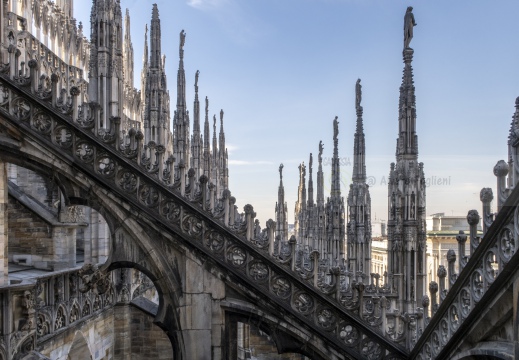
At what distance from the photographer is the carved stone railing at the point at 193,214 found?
293 inches

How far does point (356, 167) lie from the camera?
23047mm

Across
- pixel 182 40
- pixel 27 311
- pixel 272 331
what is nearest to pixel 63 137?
pixel 27 311

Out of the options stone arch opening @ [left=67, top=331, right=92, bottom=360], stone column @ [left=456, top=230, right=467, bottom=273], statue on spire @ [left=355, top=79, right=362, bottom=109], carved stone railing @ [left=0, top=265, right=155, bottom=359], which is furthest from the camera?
statue on spire @ [left=355, top=79, right=362, bottom=109]

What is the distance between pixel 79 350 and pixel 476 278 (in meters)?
9.78

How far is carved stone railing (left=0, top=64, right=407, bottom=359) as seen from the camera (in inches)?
293

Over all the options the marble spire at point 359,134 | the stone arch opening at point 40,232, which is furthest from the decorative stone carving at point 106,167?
the marble spire at point 359,134

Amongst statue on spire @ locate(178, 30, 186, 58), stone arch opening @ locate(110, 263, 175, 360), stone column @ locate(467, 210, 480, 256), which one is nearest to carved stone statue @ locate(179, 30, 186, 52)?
statue on spire @ locate(178, 30, 186, 58)

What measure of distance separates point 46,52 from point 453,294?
23.8 metres

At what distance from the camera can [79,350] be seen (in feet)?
39.4

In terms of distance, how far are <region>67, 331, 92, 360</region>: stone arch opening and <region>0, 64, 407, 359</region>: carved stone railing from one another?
18.0ft

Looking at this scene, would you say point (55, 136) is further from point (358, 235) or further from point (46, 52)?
point (46, 52)

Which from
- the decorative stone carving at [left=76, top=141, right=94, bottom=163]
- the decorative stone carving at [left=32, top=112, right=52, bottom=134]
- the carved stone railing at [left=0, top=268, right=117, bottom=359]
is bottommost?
the carved stone railing at [left=0, top=268, right=117, bottom=359]

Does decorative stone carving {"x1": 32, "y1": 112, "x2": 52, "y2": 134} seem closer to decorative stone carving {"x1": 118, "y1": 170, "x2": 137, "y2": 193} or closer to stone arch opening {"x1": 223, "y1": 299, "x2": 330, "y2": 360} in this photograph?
decorative stone carving {"x1": 118, "y1": 170, "x2": 137, "y2": 193}

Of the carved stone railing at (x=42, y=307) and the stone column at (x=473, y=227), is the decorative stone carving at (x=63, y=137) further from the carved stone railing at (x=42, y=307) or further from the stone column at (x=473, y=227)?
the stone column at (x=473, y=227)
